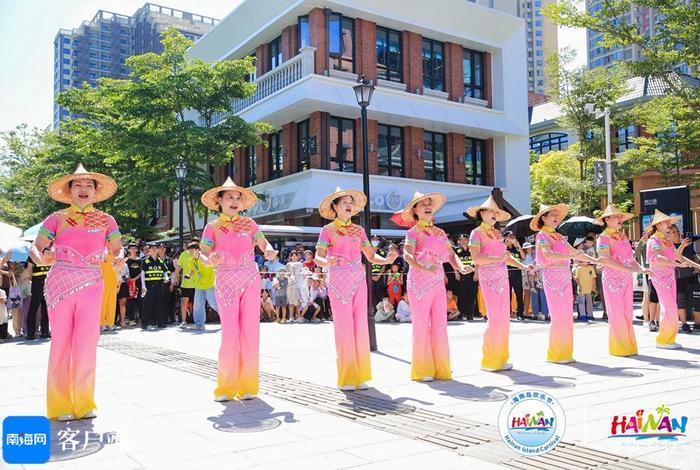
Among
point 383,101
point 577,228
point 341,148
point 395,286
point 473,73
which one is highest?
point 473,73

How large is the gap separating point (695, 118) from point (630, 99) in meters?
18.6

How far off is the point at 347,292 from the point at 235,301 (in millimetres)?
1239

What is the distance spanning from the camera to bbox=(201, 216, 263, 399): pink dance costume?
265 inches

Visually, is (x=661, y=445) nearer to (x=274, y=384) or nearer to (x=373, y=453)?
(x=373, y=453)

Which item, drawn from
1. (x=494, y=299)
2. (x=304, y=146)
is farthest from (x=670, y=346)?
(x=304, y=146)

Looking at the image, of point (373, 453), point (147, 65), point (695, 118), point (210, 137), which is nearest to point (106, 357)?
point (373, 453)

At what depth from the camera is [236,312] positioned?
681 cm

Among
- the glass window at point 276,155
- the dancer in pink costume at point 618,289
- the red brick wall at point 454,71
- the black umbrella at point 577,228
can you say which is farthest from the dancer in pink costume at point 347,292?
the red brick wall at point 454,71

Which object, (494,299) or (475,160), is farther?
(475,160)

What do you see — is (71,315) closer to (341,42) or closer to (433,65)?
(341,42)

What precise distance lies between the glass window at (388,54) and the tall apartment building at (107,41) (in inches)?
3563

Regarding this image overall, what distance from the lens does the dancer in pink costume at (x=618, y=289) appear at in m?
9.24

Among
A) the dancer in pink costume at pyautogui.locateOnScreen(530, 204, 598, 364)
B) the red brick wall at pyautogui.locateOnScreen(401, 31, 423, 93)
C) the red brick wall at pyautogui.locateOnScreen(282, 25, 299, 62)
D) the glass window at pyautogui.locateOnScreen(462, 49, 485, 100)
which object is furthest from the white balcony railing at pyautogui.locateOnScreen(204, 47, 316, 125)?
the dancer in pink costume at pyautogui.locateOnScreen(530, 204, 598, 364)

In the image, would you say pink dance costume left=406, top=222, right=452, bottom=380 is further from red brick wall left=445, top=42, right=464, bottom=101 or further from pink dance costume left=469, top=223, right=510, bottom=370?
red brick wall left=445, top=42, right=464, bottom=101
